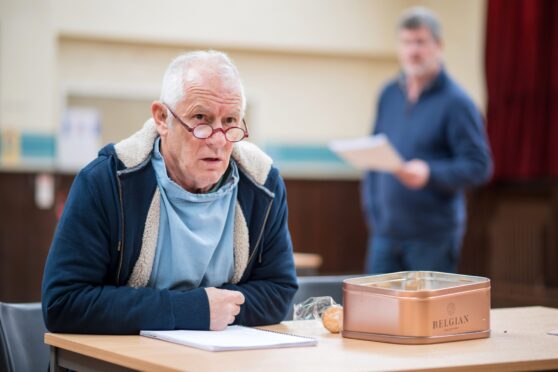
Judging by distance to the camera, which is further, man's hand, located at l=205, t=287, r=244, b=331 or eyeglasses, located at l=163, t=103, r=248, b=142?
eyeglasses, located at l=163, t=103, r=248, b=142

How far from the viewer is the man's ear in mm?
2424

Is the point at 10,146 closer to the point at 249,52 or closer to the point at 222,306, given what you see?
the point at 249,52

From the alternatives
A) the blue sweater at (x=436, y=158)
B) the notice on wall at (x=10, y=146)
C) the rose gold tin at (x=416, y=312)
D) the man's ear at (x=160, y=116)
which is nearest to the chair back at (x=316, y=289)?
the rose gold tin at (x=416, y=312)

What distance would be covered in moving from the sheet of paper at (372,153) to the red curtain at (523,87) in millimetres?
2905

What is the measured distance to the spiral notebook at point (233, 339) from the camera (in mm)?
1961

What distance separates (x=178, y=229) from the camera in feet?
7.69

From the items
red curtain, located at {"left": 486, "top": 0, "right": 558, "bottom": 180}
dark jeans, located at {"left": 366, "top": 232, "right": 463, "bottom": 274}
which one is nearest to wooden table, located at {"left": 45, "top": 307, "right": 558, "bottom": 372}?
dark jeans, located at {"left": 366, "top": 232, "right": 463, "bottom": 274}

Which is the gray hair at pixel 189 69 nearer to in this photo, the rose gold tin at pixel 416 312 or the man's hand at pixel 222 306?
the man's hand at pixel 222 306

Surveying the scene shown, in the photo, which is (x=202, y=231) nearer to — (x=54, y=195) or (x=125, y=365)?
(x=125, y=365)

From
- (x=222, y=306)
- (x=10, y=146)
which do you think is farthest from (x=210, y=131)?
(x=10, y=146)

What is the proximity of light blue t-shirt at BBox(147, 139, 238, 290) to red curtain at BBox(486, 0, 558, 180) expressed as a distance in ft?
15.9

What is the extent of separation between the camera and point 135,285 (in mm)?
2352

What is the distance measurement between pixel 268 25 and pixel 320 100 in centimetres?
85

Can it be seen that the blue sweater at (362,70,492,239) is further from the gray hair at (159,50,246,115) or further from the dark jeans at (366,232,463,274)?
the gray hair at (159,50,246,115)
